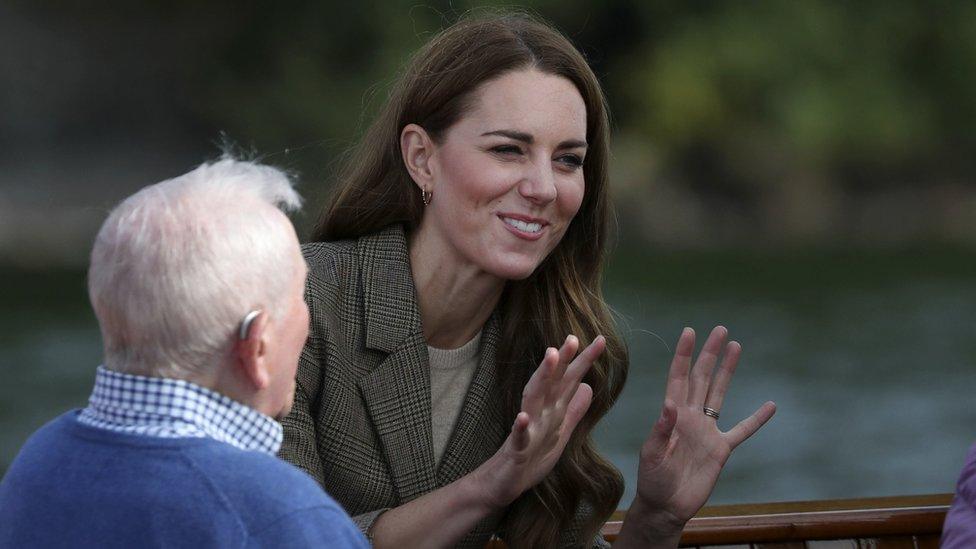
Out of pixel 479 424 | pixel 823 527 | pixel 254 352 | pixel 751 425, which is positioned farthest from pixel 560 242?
pixel 254 352

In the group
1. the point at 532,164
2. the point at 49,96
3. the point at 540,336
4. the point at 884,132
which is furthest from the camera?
the point at 884,132

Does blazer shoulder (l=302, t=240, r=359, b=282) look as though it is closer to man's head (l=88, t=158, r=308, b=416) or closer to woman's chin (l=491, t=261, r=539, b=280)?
woman's chin (l=491, t=261, r=539, b=280)

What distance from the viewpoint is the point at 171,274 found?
1013mm

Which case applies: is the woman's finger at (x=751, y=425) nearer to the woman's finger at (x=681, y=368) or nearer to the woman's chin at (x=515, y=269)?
the woman's finger at (x=681, y=368)

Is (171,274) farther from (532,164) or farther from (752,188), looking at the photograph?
(752,188)

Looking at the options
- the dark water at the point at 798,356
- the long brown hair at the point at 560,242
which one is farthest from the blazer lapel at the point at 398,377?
the dark water at the point at 798,356

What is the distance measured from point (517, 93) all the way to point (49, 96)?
426 cm

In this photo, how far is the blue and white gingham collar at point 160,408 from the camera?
1023mm

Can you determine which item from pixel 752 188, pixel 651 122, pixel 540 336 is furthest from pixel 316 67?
pixel 540 336

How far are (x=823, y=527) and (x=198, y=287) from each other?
46.4 inches

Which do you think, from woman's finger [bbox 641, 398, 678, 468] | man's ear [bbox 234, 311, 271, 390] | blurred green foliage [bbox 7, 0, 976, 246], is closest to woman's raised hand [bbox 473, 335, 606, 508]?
woman's finger [bbox 641, 398, 678, 468]

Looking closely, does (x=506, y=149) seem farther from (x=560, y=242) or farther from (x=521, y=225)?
(x=560, y=242)

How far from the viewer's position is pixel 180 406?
1026 millimetres

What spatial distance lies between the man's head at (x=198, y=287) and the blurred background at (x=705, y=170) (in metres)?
4.22
